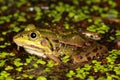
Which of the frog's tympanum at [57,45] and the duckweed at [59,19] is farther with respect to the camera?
the frog's tympanum at [57,45]

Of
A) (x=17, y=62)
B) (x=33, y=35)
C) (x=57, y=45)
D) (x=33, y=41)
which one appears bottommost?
(x=17, y=62)

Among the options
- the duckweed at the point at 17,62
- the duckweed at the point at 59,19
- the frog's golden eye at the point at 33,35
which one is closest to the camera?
the duckweed at the point at 59,19

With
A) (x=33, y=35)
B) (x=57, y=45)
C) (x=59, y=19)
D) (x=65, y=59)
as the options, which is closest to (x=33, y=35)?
(x=33, y=35)

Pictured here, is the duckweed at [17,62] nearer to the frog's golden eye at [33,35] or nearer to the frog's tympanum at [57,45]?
→ the frog's tympanum at [57,45]

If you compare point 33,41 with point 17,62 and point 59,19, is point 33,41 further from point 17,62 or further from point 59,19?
point 59,19

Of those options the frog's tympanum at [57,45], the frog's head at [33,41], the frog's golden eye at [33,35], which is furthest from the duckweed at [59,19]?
the frog's golden eye at [33,35]

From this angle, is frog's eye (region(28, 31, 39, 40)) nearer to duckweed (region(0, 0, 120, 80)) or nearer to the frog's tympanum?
the frog's tympanum

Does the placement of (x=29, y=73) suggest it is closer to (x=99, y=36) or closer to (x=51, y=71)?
(x=51, y=71)

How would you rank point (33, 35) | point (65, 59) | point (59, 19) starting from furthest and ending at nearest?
point (59, 19), point (65, 59), point (33, 35)

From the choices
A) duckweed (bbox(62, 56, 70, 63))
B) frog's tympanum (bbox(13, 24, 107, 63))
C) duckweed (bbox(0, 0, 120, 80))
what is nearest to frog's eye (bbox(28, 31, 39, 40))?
frog's tympanum (bbox(13, 24, 107, 63))
